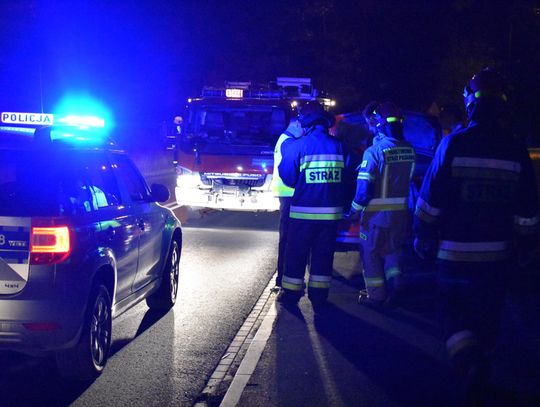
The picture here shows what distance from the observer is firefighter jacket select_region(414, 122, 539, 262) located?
14.4ft

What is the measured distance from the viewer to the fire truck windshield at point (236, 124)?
14.9 meters

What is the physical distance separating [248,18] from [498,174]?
138 feet

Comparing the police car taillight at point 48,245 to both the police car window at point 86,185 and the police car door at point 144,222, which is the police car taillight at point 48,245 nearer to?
the police car window at point 86,185

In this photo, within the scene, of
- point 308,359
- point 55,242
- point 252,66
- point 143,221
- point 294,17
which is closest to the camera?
point 55,242

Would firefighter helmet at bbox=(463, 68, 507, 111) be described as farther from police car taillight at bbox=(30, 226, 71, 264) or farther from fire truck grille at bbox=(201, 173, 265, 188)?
fire truck grille at bbox=(201, 173, 265, 188)

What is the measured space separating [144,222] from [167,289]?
3.92 ft

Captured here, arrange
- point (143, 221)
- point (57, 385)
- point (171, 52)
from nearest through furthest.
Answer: point (57, 385), point (143, 221), point (171, 52)

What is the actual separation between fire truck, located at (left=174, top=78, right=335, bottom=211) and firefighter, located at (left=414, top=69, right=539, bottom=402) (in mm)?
9723

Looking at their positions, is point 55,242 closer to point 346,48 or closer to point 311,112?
point 311,112

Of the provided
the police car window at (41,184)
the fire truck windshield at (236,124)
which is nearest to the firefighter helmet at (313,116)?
the police car window at (41,184)

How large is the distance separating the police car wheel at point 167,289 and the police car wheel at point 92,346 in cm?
177

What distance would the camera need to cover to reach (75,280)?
517 centimetres

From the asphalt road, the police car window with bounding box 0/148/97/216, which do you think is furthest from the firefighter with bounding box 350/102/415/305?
the police car window with bounding box 0/148/97/216

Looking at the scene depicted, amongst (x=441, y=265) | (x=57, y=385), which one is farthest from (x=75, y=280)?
(x=441, y=265)
